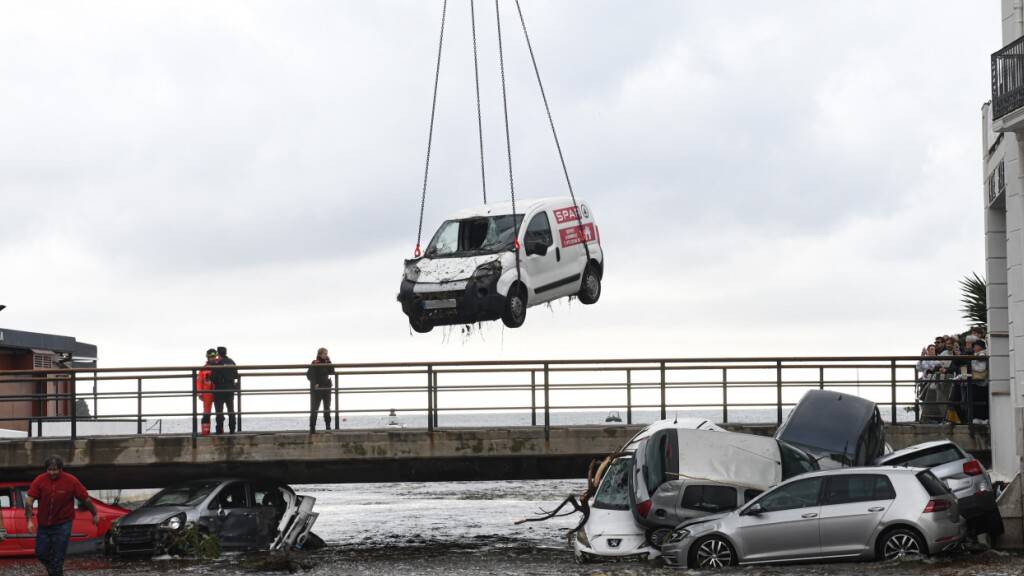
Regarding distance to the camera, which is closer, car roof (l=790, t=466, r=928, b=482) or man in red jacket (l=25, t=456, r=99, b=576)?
man in red jacket (l=25, t=456, r=99, b=576)

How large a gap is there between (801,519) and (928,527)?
1523 mm

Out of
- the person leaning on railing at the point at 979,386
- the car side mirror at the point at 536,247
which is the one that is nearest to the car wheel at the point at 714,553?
the car side mirror at the point at 536,247

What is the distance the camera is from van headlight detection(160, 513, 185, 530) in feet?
69.9

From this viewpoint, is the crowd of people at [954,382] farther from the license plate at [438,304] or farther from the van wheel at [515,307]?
the license plate at [438,304]

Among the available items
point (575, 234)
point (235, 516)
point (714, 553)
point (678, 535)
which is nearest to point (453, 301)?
point (575, 234)

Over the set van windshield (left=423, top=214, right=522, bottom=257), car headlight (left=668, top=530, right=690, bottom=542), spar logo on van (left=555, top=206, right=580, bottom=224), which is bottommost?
car headlight (left=668, top=530, right=690, bottom=542)

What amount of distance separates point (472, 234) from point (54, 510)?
1048cm

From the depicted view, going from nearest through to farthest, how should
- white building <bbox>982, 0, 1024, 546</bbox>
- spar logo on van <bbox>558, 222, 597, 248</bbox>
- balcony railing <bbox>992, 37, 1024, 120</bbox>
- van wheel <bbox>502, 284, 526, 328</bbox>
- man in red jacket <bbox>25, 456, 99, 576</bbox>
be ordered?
man in red jacket <bbox>25, 456, 99, 576</bbox> → white building <bbox>982, 0, 1024, 546</bbox> → balcony railing <bbox>992, 37, 1024, 120</bbox> → van wheel <bbox>502, 284, 526, 328</bbox> → spar logo on van <bbox>558, 222, 597, 248</bbox>

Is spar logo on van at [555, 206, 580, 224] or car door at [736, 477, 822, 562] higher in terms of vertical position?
spar logo on van at [555, 206, 580, 224]

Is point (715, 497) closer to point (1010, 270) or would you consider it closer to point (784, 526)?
point (784, 526)

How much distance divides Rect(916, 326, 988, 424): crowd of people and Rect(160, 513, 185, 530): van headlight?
12.3 m

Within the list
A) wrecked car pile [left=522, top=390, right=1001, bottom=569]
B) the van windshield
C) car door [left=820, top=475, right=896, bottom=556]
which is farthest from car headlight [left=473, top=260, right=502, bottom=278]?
car door [left=820, top=475, right=896, bottom=556]

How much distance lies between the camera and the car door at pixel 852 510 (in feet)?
54.2

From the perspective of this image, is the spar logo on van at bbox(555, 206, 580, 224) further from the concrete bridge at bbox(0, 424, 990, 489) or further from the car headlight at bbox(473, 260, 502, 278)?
the concrete bridge at bbox(0, 424, 990, 489)
